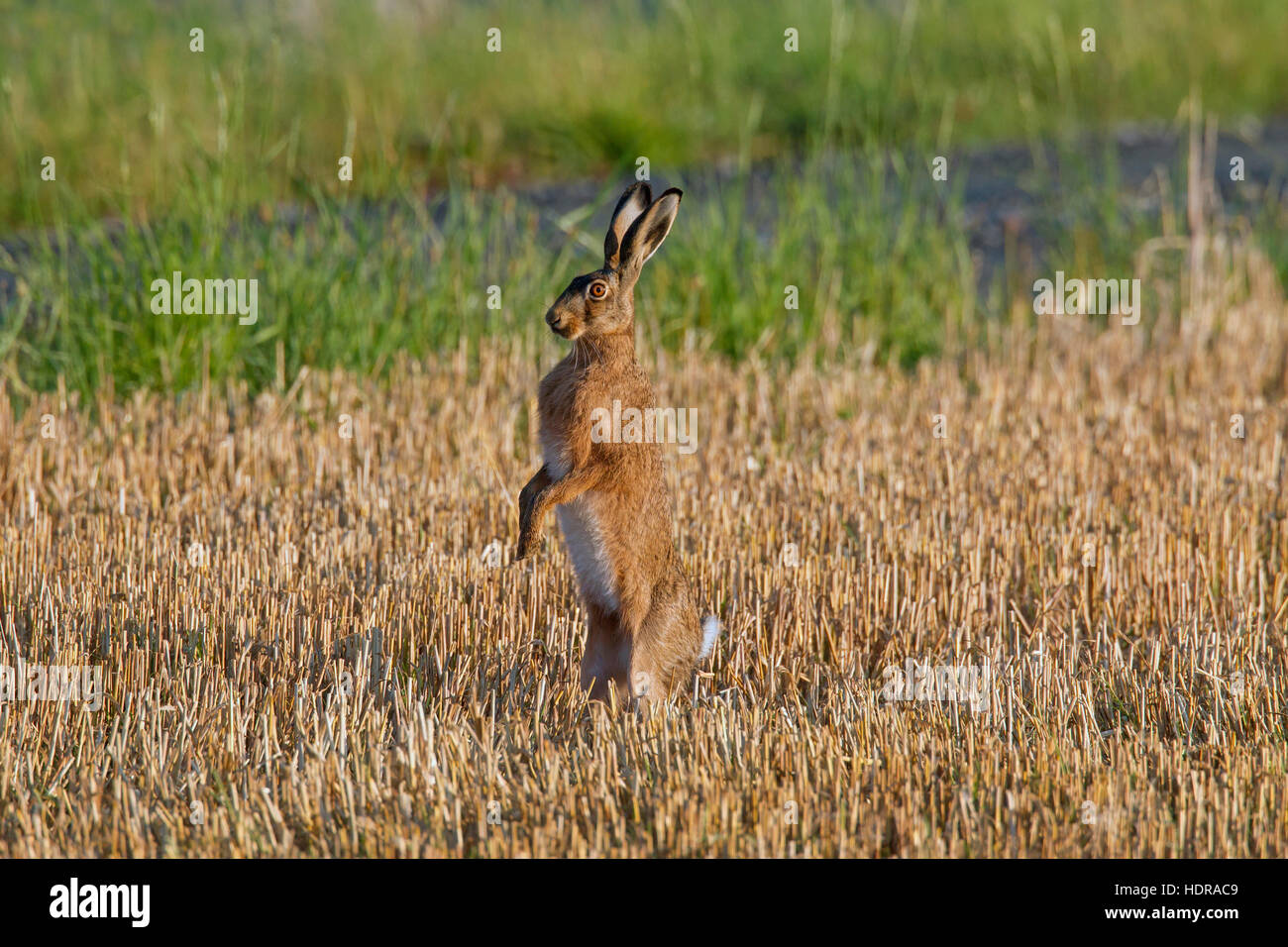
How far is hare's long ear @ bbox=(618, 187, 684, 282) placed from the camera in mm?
4109

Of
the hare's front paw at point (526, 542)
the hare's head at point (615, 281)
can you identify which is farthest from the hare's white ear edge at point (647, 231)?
the hare's front paw at point (526, 542)

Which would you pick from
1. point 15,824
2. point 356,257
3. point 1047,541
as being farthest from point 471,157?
point 15,824

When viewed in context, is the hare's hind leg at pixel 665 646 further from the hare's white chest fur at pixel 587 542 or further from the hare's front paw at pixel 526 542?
the hare's front paw at pixel 526 542

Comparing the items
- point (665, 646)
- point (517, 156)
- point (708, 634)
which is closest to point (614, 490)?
point (665, 646)

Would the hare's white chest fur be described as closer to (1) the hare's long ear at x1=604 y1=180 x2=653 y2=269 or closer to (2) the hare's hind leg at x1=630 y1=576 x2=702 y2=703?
(2) the hare's hind leg at x1=630 y1=576 x2=702 y2=703

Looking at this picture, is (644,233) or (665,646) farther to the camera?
(665,646)

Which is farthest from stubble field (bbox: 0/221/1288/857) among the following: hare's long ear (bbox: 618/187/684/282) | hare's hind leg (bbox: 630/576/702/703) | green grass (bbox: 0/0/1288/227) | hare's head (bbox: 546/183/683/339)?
green grass (bbox: 0/0/1288/227)

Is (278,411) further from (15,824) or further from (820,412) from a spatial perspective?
(15,824)

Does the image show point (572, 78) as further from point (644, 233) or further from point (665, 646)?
point (665, 646)

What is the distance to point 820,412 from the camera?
7.42 m

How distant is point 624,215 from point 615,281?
25 centimetres

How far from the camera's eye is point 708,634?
446 centimetres

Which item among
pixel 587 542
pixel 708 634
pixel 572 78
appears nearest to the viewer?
pixel 587 542

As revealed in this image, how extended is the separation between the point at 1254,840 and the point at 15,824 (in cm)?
275
